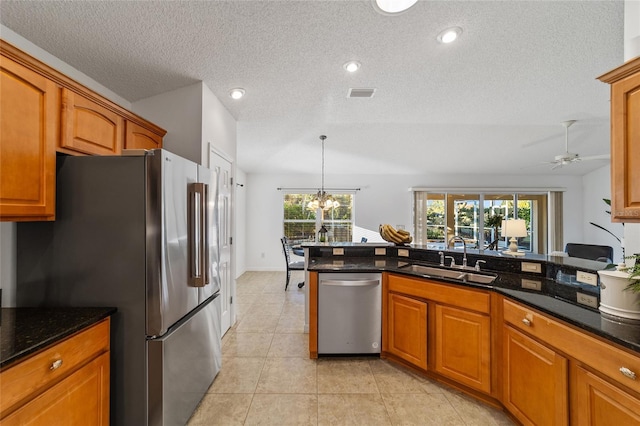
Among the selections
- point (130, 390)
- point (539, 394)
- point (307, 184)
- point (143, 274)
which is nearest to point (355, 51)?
point (143, 274)

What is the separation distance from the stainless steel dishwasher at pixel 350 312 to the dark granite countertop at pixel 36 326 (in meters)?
1.61

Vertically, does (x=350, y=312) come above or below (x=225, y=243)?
below

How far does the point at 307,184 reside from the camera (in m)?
6.59

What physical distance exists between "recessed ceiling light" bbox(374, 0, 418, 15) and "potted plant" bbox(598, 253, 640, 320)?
1.88m

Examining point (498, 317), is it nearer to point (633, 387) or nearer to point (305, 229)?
point (633, 387)

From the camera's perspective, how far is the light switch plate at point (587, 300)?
4.89 ft

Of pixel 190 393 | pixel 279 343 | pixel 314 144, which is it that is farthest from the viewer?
pixel 314 144

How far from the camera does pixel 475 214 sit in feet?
A: 21.6

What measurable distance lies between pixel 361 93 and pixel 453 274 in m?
2.12

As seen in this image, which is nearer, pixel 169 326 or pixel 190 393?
pixel 169 326

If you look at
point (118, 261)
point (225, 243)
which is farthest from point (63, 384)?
point (225, 243)

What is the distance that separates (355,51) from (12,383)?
268cm

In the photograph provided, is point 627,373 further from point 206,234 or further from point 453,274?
point 206,234

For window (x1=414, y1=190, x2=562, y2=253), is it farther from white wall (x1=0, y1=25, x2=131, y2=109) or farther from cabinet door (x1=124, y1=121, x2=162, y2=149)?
white wall (x1=0, y1=25, x2=131, y2=109)
